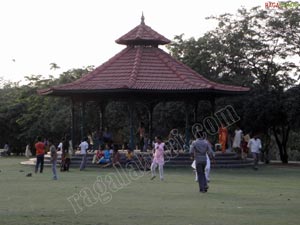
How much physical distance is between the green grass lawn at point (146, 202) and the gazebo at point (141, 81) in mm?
9148

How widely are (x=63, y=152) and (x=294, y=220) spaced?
1598 cm

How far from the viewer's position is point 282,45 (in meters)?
39.9

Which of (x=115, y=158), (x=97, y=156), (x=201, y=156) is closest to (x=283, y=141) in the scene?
(x=115, y=158)

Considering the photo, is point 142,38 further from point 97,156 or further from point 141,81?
point 97,156

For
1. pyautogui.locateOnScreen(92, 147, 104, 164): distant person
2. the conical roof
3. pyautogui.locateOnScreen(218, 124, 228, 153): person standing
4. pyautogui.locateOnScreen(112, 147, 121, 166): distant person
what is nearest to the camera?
pyautogui.locateOnScreen(112, 147, 121, 166): distant person

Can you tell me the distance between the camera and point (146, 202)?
14.6m

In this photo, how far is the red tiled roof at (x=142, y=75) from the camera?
101 feet

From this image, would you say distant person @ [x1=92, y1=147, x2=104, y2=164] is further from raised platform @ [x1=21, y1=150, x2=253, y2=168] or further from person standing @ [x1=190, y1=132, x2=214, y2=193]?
person standing @ [x1=190, y1=132, x2=214, y2=193]

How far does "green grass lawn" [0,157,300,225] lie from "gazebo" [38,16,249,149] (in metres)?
9.15

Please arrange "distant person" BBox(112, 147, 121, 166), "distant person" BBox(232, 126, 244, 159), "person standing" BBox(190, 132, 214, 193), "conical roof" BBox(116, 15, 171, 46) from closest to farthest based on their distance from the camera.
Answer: "person standing" BBox(190, 132, 214, 193) < "distant person" BBox(112, 147, 121, 166) < "distant person" BBox(232, 126, 244, 159) < "conical roof" BBox(116, 15, 171, 46)

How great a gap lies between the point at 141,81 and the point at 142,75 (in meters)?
0.90

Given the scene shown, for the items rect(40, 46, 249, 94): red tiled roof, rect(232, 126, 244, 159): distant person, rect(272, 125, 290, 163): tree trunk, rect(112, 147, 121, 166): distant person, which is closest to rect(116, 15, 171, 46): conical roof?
rect(40, 46, 249, 94): red tiled roof

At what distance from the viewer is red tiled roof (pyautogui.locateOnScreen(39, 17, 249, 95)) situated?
1214 inches

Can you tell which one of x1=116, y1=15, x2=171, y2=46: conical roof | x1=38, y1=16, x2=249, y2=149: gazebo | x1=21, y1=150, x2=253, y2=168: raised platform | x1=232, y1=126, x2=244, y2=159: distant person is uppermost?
x1=116, y1=15, x2=171, y2=46: conical roof
